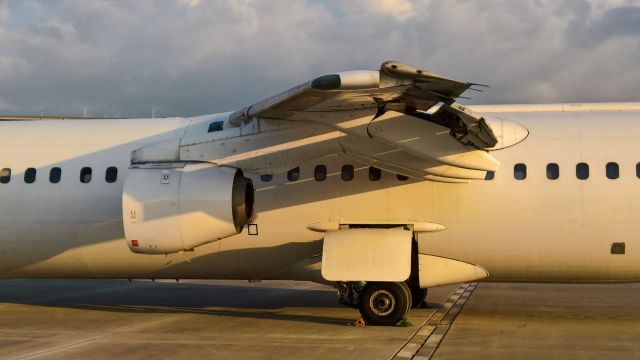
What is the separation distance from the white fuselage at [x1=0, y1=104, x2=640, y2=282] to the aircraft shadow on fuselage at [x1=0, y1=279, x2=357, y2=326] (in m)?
1.14

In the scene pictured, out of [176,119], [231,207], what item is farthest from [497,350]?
[176,119]

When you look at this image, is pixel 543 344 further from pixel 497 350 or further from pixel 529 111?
pixel 529 111

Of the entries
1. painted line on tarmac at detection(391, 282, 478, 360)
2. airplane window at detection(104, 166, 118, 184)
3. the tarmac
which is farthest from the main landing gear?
airplane window at detection(104, 166, 118, 184)

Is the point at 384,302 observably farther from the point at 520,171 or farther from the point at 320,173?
the point at 520,171

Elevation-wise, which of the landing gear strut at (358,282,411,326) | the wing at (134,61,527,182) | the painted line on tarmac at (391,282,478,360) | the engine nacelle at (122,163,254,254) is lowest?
the painted line on tarmac at (391,282,478,360)

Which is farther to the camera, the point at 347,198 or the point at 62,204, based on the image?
the point at 62,204

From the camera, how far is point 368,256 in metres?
13.6

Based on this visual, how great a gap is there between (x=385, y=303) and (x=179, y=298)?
7446mm

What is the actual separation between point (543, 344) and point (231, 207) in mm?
6140

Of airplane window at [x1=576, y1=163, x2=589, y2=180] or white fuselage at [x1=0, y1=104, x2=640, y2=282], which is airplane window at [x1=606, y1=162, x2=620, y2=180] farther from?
airplane window at [x1=576, y1=163, x2=589, y2=180]

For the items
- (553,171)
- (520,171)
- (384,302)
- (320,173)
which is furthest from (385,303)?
(553,171)

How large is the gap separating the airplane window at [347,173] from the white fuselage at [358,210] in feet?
0.42

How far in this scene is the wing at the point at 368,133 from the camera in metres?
11.7

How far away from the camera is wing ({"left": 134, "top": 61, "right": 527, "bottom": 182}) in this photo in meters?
11.7
